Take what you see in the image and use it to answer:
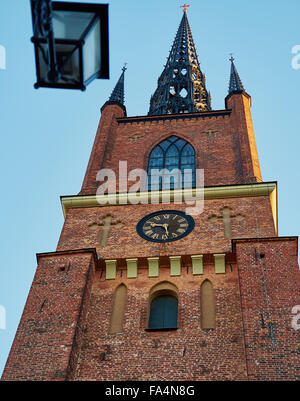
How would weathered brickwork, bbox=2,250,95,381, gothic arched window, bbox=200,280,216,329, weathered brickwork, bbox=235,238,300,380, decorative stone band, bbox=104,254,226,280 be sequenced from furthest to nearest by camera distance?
decorative stone band, bbox=104,254,226,280 → gothic arched window, bbox=200,280,216,329 → weathered brickwork, bbox=2,250,95,381 → weathered brickwork, bbox=235,238,300,380

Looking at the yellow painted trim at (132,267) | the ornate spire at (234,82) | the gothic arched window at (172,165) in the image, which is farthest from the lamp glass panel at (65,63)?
the ornate spire at (234,82)

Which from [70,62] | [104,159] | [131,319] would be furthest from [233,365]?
[104,159]

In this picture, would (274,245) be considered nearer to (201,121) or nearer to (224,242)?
(224,242)

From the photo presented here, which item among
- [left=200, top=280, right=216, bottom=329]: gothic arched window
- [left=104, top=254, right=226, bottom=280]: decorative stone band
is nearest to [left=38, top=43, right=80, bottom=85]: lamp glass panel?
[left=200, top=280, right=216, bottom=329]: gothic arched window

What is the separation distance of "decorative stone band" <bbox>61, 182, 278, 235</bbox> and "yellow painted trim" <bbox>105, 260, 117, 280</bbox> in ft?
10.7

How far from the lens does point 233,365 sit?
39.7ft

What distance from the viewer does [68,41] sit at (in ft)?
13.5

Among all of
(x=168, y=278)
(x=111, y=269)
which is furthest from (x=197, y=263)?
(x=111, y=269)

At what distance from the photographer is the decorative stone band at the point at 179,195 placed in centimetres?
1784

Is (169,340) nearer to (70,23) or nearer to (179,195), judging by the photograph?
(179,195)

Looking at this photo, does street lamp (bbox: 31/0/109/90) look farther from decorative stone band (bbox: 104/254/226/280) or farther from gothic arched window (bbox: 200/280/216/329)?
decorative stone band (bbox: 104/254/226/280)

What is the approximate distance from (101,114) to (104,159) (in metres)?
4.45

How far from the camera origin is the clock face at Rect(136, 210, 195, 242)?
16.5m

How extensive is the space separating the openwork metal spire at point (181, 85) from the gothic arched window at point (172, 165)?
6892mm
